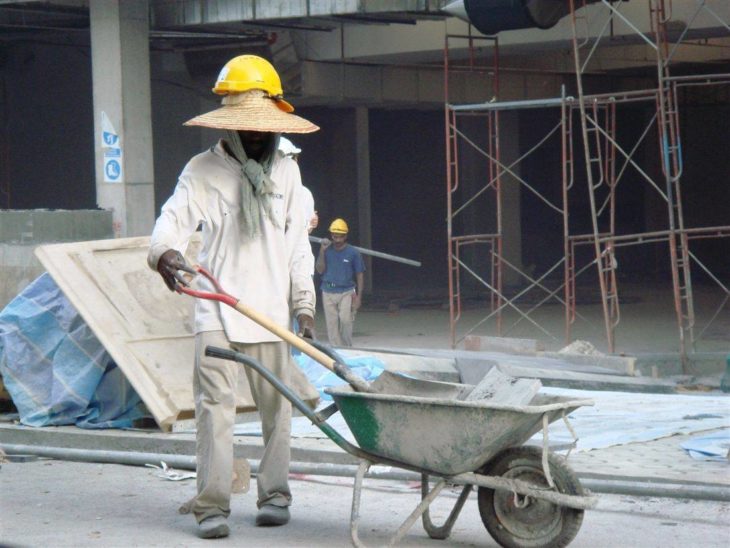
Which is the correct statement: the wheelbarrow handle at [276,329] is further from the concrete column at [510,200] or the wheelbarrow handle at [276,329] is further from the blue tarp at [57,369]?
the concrete column at [510,200]

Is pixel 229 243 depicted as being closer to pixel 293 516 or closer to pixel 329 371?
pixel 293 516

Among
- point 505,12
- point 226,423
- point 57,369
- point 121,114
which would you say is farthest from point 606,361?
point 226,423

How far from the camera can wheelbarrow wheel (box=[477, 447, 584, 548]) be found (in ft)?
16.6

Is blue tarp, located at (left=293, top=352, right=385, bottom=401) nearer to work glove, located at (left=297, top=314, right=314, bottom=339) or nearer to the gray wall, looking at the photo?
work glove, located at (left=297, top=314, right=314, bottom=339)

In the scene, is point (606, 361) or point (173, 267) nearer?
point (173, 267)

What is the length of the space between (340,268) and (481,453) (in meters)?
9.76

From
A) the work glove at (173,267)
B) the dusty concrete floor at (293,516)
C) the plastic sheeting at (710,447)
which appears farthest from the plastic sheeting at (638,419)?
the work glove at (173,267)

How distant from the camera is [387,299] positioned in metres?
23.1

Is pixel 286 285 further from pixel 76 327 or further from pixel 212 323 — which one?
pixel 76 327

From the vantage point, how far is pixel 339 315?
14.8m

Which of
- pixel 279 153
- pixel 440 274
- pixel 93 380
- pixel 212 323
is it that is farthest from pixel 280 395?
pixel 440 274

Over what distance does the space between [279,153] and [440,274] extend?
20758mm

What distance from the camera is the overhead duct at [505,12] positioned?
13.0 meters

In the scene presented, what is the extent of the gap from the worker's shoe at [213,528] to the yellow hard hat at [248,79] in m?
1.88
